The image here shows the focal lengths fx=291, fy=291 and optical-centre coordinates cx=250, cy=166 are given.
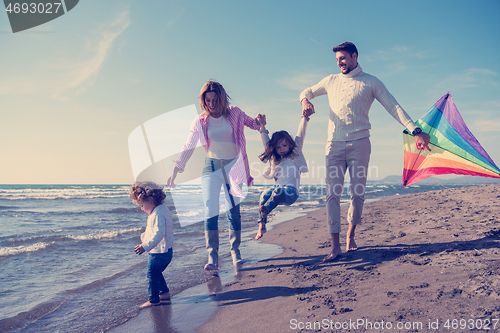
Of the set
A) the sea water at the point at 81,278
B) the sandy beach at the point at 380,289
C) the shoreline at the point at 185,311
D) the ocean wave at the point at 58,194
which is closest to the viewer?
the sandy beach at the point at 380,289

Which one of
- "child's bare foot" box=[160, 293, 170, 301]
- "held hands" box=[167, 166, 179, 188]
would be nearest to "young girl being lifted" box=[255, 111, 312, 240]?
"held hands" box=[167, 166, 179, 188]

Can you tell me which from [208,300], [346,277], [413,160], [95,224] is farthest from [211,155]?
[95,224]

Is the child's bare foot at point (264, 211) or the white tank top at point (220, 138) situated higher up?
the white tank top at point (220, 138)

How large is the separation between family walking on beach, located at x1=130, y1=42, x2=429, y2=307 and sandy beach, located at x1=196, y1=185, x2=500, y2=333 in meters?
0.47

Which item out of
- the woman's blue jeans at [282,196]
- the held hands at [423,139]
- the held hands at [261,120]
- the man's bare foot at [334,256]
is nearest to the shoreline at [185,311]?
the woman's blue jeans at [282,196]

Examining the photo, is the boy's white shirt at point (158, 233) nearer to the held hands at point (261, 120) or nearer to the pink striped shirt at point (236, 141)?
the pink striped shirt at point (236, 141)

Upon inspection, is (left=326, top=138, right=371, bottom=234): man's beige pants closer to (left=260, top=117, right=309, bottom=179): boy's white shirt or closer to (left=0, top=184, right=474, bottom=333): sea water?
(left=260, top=117, right=309, bottom=179): boy's white shirt

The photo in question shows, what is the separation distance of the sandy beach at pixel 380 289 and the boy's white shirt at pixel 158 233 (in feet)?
2.24

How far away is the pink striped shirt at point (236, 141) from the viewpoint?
3.48 m

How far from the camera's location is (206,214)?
11.5 ft

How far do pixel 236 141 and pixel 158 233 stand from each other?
1424 millimetres

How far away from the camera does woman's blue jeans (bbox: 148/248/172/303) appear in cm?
266

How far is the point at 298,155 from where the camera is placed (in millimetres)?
3508

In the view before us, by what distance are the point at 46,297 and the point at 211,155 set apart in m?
2.31
